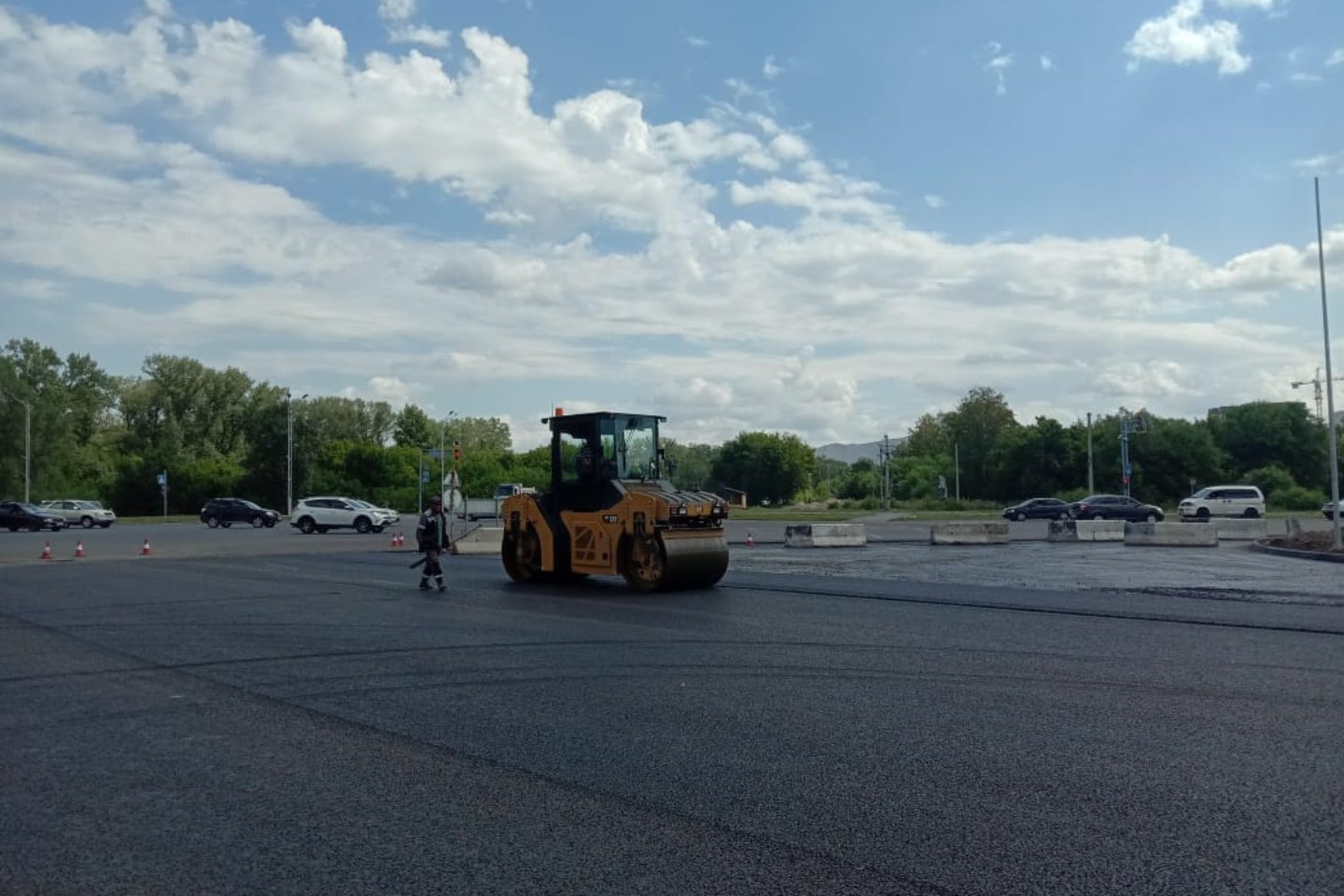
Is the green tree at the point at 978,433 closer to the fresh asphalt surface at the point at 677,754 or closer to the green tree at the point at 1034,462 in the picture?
the green tree at the point at 1034,462

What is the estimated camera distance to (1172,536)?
33.4 m

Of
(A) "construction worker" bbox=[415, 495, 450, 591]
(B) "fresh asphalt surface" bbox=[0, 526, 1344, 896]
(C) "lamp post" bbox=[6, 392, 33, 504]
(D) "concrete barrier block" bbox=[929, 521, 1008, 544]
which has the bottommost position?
(B) "fresh asphalt surface" bbox=[0, 526, 1344, 896]

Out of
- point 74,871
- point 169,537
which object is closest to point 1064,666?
point 74,871

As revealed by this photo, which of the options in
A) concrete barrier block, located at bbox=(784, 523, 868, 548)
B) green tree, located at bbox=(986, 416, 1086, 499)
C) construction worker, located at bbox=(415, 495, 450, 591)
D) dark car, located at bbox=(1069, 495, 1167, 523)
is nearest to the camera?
construction worker, located at bbox=(415, 495, 450, 591)

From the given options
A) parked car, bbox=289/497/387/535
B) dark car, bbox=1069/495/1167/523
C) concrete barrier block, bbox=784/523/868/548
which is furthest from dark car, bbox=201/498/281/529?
dark car, bbox=1069/495/1167/523

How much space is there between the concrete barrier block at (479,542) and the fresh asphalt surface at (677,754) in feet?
53.7

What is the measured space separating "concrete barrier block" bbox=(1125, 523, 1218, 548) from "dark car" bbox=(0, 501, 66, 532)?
163ft

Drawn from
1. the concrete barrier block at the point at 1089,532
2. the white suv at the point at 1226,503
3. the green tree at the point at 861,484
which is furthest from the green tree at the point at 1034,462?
the concrete barrier block at the point at 1089,532

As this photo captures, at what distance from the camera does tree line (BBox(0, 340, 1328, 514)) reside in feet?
278

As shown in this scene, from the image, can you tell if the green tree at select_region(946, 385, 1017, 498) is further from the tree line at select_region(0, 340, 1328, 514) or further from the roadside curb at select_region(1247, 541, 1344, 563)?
the roadside curb at select_region(1247, 541, 1344, 563)

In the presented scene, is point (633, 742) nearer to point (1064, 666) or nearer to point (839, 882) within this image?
point (839, 882)

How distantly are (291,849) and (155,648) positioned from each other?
7712 mm

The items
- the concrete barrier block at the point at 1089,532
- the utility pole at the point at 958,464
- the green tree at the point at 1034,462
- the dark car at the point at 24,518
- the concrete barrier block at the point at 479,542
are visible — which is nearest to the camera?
the concrete barrier block at the point at 479,542

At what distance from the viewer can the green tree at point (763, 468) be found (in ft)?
358
